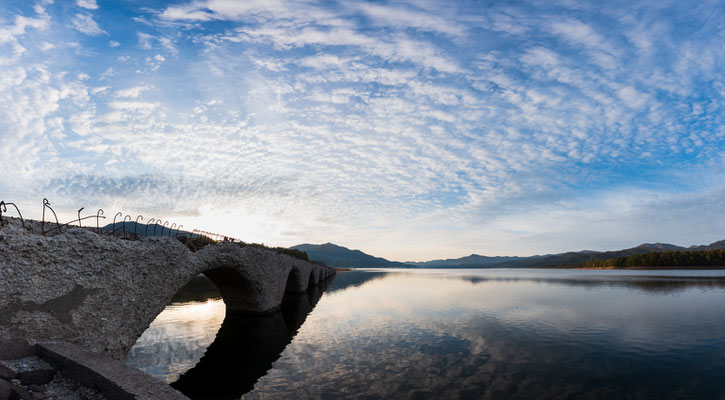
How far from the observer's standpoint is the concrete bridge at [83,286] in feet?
21.7

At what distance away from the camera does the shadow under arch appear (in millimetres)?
9156

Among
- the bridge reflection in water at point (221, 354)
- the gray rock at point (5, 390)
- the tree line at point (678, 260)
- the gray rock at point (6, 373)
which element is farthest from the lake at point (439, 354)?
the tree line at point (678, 260)

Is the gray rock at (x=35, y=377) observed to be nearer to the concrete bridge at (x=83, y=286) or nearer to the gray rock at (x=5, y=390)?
the gray rock at (x=5, y=390)

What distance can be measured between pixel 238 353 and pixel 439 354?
748 centimetres

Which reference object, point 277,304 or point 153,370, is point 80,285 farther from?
point 277,304

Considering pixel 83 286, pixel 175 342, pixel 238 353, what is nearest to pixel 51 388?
pixel 83 286

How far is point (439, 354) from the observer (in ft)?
40.6

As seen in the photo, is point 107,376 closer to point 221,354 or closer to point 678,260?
point 221,354

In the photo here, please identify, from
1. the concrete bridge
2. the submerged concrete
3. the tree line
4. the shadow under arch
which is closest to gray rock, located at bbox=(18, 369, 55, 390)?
the submerged concrete

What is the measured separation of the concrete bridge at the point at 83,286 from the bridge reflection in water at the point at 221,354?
2.02 metres

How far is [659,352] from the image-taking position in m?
12.7

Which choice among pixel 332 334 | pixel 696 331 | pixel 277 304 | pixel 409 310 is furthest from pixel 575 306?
pixel 277 304

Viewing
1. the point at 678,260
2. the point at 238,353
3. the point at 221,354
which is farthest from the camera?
the point at 678,260

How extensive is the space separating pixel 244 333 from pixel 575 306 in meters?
23.6
